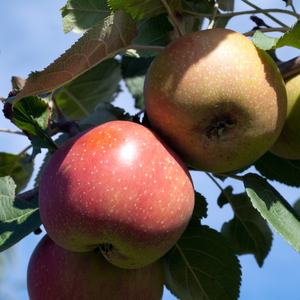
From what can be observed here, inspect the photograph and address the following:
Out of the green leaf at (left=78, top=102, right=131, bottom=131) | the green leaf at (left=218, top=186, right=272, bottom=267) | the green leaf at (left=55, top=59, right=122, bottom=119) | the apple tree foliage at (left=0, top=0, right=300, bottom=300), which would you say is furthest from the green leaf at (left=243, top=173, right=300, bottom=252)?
the green leaf at (left=55, top=59, right=122, bottom=119)

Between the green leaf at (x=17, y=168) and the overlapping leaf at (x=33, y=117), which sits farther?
the green leaf at (x=17, y=168)

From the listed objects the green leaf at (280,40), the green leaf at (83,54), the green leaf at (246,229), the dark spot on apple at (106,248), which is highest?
the green leaf at (83,54)

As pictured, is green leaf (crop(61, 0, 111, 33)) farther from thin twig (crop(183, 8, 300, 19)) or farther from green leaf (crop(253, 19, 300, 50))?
green leaf (crop(253, 19, 300, 50))

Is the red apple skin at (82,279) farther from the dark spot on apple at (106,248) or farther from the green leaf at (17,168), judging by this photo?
the green leaf at (17,168)

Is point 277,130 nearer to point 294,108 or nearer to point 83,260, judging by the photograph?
point 294,108

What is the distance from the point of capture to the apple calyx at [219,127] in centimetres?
81

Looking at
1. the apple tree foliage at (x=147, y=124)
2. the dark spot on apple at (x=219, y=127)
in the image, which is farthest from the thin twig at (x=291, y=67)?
the dark spot on apple at (x=219, y=127)

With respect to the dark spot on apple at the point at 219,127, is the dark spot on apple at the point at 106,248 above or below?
below

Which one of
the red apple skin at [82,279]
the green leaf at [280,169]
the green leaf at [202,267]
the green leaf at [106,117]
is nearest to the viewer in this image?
the red apple skin at [82,279]

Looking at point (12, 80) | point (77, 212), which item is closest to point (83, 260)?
point (77, 212)

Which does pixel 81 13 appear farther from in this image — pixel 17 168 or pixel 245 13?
pixel 17 168

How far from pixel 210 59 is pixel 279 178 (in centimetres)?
56

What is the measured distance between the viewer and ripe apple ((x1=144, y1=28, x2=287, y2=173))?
0.76m

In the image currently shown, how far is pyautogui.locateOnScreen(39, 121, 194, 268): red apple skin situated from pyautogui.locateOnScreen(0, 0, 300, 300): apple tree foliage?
6.7 inches
